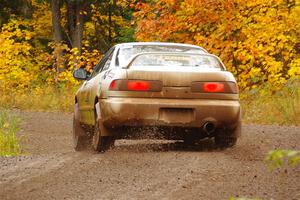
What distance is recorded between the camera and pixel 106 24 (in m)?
40.6

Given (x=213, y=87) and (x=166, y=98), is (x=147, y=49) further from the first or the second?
(x=213, y=87)

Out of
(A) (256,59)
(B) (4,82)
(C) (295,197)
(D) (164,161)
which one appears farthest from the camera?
(B) (4,82)

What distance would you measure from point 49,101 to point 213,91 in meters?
14.9

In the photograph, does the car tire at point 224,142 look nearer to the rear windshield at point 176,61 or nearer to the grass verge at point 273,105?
the rear windshield at point 176,61

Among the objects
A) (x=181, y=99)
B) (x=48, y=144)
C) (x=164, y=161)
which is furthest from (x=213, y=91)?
(x=48, y=144)

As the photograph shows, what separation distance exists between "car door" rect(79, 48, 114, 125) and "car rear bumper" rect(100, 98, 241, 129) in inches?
31.2

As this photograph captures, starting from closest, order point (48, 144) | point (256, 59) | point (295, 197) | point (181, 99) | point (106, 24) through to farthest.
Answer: point (295, 197), point (181, 99), point (48, 144), point (256, 59), point (106, 24)

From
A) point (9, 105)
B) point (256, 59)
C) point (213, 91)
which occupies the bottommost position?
point (9, 105)

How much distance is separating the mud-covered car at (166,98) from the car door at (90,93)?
34cm

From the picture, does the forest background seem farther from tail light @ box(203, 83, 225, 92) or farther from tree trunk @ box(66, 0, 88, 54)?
tree trunk @ box(66, 0, 88, 54)

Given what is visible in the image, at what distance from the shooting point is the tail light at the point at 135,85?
30.1ft

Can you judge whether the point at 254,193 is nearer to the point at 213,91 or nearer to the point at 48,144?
the point at 213,91

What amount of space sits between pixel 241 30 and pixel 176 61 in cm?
1138

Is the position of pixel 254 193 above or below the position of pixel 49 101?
above
